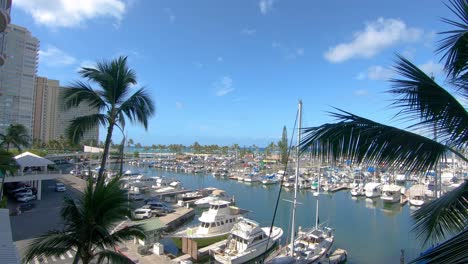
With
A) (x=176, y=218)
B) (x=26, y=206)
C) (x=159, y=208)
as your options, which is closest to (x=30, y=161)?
(x=26, y=206)

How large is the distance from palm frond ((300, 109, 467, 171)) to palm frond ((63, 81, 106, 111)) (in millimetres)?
4390

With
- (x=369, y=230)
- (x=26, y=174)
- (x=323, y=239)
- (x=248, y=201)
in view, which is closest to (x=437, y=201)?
(x=323, y=239)

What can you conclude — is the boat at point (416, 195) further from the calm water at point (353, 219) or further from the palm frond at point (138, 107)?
the palm frond at point (138, 107)

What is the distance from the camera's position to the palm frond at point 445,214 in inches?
110

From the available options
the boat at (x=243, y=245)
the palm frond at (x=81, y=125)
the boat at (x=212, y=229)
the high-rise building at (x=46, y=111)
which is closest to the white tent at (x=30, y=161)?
the boat at (x=212, y=229)

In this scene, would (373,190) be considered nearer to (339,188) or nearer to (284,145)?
(339,188)

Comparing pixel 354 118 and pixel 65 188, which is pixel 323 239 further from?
pixel 65 188

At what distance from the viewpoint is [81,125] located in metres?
5.30

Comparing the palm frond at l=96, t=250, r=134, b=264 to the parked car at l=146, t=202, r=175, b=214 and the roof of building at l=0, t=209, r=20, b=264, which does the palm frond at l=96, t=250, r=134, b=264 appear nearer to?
the roof of building at l=0, t=209, r=20, b=264

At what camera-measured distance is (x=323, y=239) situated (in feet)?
62.2

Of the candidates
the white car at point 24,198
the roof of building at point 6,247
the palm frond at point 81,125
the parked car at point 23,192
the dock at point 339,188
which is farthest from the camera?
the dock at point 339,188

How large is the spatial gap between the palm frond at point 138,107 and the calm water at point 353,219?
12208mm

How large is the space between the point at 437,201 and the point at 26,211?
2670 cm

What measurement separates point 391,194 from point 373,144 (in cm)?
4050
